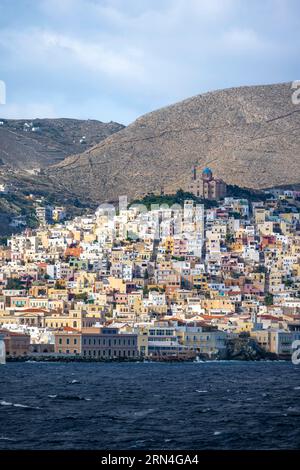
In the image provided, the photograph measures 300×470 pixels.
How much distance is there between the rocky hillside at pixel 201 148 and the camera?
578 feet

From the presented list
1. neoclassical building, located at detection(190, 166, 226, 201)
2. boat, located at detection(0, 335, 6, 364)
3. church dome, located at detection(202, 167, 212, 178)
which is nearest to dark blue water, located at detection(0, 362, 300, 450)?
boat, located at detection(0, 335, 6, 364)

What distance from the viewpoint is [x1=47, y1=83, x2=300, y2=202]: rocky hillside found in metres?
176

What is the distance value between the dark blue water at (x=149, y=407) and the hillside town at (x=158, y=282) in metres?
7.27

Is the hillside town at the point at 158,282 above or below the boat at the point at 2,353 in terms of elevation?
above

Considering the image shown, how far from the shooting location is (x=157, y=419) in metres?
64.8

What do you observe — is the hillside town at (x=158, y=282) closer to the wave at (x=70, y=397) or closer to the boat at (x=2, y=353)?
the boat at (x=2, y=353)

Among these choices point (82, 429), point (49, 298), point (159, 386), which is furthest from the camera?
point (49, 298)

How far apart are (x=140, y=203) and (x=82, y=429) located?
97873 mm

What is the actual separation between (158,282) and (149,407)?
58773mm

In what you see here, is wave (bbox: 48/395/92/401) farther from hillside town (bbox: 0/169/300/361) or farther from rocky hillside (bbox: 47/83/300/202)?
rocky hillside (bbox: 47/83/300/202)

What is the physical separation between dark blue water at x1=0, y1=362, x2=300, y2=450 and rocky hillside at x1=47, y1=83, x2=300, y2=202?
78045 mm

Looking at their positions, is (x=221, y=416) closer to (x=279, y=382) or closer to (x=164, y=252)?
(x=279, y=382)

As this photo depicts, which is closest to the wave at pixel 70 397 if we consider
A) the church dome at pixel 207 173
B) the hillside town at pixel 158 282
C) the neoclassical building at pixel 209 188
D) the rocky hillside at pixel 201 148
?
the hillside town at pixel 158 282
